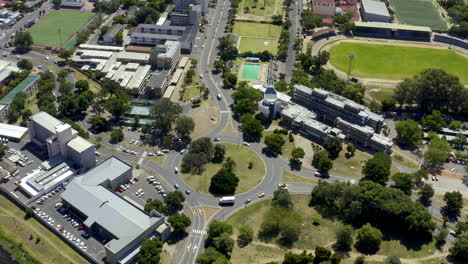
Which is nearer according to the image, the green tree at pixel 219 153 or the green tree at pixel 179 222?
the green tree at pixel 179 222

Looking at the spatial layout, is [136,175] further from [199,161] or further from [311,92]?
[311,92]

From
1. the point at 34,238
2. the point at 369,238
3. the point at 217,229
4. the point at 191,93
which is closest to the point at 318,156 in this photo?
the point at 369,238

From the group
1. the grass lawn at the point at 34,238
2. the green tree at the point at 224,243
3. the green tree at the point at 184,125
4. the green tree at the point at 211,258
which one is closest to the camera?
the green tree at the point at 211,258

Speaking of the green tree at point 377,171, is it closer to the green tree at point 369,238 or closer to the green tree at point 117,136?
the green tree at point 369,238

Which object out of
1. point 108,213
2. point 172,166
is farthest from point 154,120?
point 108,213

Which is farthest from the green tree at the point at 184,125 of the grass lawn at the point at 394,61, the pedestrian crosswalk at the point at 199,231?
the grass lawn at the point at 394,61
